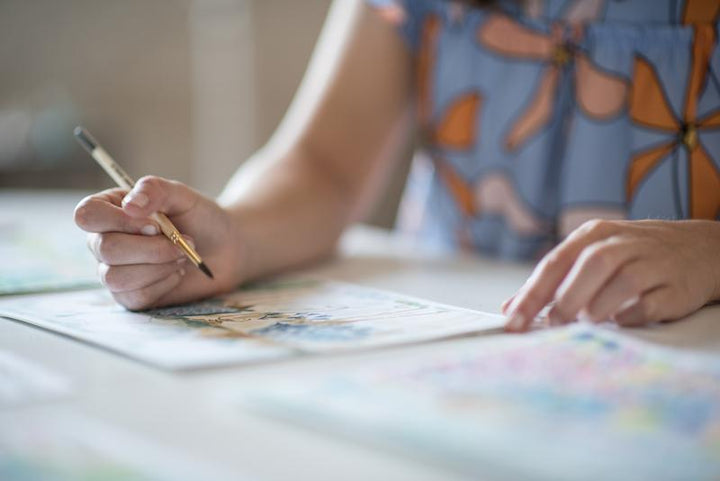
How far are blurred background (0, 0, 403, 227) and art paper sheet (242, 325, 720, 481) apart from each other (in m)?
2.63

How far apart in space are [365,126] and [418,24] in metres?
0.15

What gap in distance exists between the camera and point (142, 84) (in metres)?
3.28

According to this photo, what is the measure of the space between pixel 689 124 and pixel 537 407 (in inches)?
20.6

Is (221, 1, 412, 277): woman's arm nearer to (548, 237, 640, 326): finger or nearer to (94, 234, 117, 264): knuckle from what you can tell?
(94, 234, 117, 264): knuckle

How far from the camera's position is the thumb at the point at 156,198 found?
62 centimetres

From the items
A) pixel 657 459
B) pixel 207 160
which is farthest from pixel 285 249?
pixel 207 160

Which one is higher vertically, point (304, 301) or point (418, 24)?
point (418, 24)

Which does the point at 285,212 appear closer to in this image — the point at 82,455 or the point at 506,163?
the point at 506,163

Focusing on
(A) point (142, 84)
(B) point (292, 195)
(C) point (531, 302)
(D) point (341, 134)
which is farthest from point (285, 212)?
(A) point (142, 84)

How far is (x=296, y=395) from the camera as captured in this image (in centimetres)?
40

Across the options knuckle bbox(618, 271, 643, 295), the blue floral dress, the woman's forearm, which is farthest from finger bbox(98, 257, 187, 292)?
the blue floral dress

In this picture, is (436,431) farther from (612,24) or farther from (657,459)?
(612,24)

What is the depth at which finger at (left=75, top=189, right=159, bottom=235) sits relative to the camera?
0.62m

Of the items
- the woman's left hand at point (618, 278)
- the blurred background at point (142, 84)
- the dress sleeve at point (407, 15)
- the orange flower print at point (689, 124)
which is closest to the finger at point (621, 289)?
the woman's left hand at point (618, 278)
